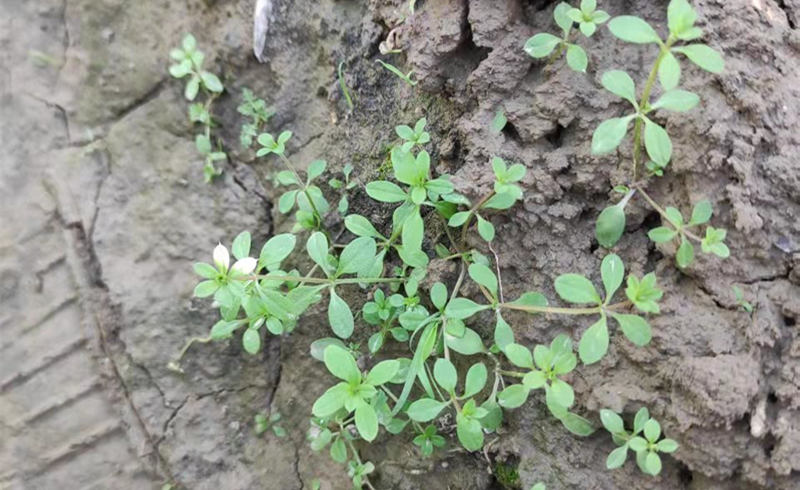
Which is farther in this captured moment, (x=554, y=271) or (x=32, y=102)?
(x=32, y=102)

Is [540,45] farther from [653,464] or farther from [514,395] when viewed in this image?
[653,464]

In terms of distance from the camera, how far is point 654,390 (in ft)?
5.32

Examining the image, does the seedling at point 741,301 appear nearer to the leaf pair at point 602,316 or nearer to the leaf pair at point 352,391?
the leaf pair at point 602,316

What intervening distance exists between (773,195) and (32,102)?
244 cm

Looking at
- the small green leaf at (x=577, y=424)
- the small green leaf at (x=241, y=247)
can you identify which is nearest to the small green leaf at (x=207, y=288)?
the small green leaf at (x=241, y=247)

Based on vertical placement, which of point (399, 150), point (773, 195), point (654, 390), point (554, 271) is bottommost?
point (654, 390)

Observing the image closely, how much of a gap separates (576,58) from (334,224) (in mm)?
914

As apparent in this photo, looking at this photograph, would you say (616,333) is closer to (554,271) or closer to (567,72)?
(554,271)

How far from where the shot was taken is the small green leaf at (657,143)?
1.49 m

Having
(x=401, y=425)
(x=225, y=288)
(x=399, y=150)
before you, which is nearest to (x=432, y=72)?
(x=399, y=150)

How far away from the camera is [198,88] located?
7.71 feet

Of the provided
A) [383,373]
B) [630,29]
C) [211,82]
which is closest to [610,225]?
[630,29]

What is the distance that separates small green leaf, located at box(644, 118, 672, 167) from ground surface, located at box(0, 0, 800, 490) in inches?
5.7

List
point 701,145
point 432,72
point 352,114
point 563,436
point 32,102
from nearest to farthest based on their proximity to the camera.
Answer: point 701,145, point 563,436, point 432,72, point 352,114, point 32,102
